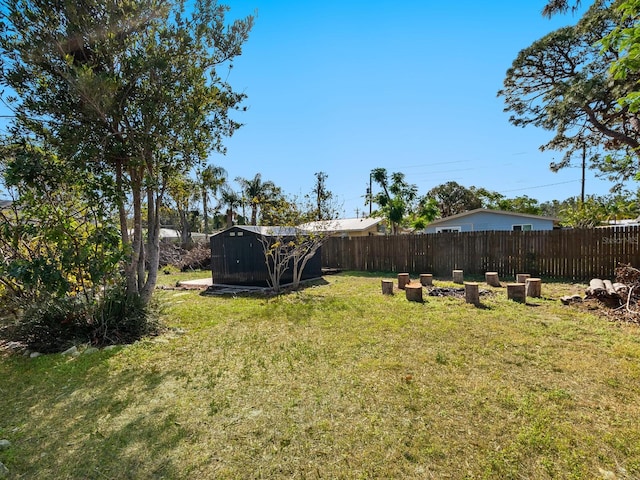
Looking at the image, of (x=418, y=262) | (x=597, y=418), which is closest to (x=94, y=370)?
(x=597, y=418)

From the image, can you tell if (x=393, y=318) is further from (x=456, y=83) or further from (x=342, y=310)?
(x=456, y=83)

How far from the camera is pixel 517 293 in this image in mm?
6520

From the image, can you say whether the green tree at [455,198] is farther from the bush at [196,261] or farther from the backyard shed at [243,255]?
the backyard shed at [243,255]

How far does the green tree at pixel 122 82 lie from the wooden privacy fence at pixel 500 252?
8.87 m

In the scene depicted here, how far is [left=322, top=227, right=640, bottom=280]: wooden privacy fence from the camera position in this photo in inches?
338

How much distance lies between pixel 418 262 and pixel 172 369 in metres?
9.92

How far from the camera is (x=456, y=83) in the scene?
1065 cm

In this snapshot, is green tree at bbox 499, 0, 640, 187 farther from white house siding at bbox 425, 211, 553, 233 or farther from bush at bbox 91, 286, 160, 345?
bush at bbox 91, 286, 160, 345

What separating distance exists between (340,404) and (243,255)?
750cm

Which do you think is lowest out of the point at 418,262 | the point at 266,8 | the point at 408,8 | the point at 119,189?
the point at 418,262

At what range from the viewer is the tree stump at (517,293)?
21.1ft

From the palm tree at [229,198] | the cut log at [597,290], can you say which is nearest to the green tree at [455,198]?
the palm tree at [229,198]

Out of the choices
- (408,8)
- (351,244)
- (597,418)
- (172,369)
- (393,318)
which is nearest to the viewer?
(597,418)

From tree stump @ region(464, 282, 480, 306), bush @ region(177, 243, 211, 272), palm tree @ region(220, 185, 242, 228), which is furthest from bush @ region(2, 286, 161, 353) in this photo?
palm tree @ region(220, 185, 242, 228)
